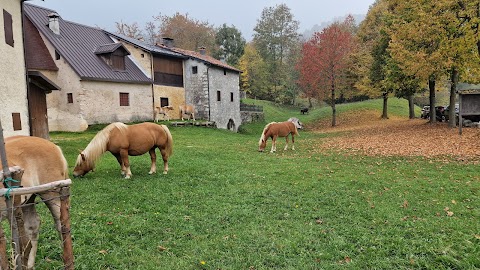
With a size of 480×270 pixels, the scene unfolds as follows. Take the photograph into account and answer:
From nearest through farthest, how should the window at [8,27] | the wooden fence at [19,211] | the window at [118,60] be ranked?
the wooden fence at [19,211] < the window at [8,27] < the window at [118,60]

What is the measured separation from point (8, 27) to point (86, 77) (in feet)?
31.7

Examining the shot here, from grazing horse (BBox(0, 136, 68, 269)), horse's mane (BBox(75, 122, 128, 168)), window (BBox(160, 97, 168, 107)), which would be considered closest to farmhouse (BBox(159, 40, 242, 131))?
window (BBox(160, 97, 168, 107))

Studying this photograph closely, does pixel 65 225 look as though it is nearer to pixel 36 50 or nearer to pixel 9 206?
pixel 9 206

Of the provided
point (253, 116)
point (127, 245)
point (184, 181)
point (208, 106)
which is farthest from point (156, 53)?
point (127, 245)

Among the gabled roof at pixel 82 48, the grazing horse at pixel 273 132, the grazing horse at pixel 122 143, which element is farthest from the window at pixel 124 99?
the grazing horse at pixel 122 143

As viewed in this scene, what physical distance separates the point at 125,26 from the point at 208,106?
84.7ft

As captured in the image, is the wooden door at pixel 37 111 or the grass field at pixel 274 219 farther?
the wooden door at pixel 37 111

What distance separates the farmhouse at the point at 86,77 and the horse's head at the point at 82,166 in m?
14.2

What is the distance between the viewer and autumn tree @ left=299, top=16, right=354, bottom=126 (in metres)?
30.3

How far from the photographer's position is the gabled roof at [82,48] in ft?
71.2

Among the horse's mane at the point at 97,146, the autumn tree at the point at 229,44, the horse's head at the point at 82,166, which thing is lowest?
the horse's head at the point at 82,166

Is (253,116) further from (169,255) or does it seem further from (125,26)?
(169,255)

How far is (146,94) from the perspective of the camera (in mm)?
26641

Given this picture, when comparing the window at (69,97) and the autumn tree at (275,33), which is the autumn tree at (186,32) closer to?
the autumn tree at (275,33)
